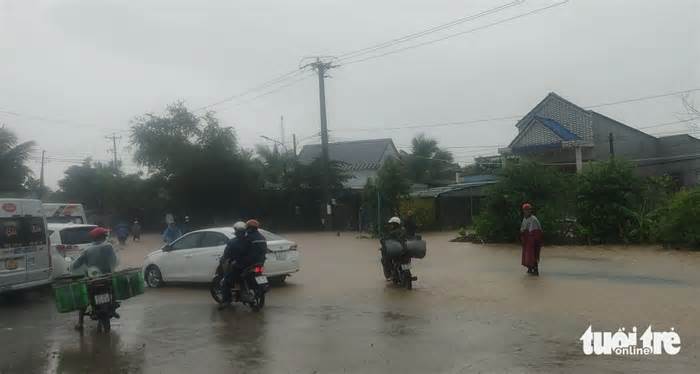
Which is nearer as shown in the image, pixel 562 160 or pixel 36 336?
pixel 36 336

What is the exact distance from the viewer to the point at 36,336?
9.73 meters

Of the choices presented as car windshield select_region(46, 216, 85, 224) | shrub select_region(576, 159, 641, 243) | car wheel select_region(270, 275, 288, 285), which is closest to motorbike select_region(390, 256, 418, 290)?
car wheel select_region(270, 275, 288, 285)

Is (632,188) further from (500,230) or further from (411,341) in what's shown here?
(411,341)

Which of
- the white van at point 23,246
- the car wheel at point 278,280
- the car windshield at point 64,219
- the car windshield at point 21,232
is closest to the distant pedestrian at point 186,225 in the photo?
the car windshield at point 64,219

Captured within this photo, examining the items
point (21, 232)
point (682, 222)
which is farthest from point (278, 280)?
point (682, 222)

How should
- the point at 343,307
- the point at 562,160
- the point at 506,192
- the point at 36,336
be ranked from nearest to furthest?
the point at 36,336
the point at 343,307
the point at 506,192
the point at 562,160

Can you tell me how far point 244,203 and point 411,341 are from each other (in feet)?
113

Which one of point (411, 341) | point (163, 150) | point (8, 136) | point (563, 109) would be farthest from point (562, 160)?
point (411, 341)

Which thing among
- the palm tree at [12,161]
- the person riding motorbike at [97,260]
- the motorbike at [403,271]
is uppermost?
the palm tree at [12,161]

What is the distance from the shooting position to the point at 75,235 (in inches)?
594

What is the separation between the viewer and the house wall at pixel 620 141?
40406 mm

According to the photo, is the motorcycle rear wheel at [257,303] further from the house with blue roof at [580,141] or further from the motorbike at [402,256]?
the house with blue roof at [580,141]

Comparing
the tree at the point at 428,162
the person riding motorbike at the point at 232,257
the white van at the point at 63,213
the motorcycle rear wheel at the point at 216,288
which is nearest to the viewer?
the person riding motorbike at the point at 232,257

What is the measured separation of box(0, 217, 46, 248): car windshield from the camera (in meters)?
12.7
